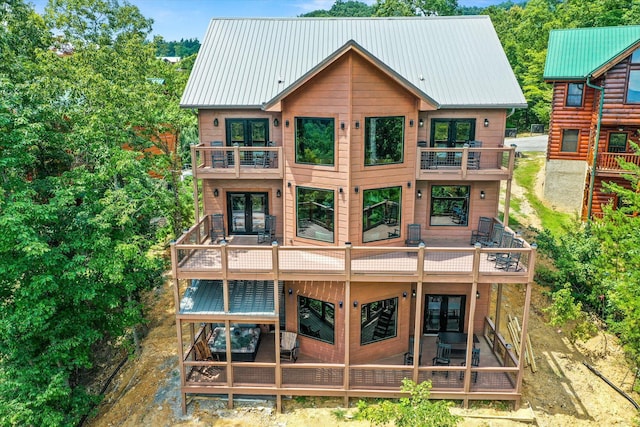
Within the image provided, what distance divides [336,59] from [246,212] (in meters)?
7.08

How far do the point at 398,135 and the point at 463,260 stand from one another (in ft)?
15.6

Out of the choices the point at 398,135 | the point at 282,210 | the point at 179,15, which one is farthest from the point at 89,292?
the point at 179,15

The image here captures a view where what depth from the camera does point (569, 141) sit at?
92.2ft

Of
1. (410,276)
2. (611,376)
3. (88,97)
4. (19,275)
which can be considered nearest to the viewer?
(410,276)

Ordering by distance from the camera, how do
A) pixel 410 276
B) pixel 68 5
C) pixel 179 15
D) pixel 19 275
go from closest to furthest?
pixel 410 276, pixel 19 275, pixel 68 5, pixel 179 15

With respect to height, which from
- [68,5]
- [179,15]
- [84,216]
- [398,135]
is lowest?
[84,216]

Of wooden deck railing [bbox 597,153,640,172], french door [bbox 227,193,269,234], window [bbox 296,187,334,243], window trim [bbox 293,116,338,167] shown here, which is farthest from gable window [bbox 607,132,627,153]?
french door [bbox 227,193,269,234]

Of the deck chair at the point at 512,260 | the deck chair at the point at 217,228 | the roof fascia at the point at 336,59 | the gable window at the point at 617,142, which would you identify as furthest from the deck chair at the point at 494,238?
the gable window at the point at 617,142

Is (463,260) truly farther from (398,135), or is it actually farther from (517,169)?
(517,169)

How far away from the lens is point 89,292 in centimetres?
1588

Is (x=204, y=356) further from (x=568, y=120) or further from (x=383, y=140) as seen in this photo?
(x=568, y=120)

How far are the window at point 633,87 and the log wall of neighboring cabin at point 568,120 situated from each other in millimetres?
2401

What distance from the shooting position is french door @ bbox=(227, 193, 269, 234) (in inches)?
691

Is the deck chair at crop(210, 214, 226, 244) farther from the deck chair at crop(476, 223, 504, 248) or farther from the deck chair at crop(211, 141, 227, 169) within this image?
the deck chair at crop(476, 223, 504, 248)
